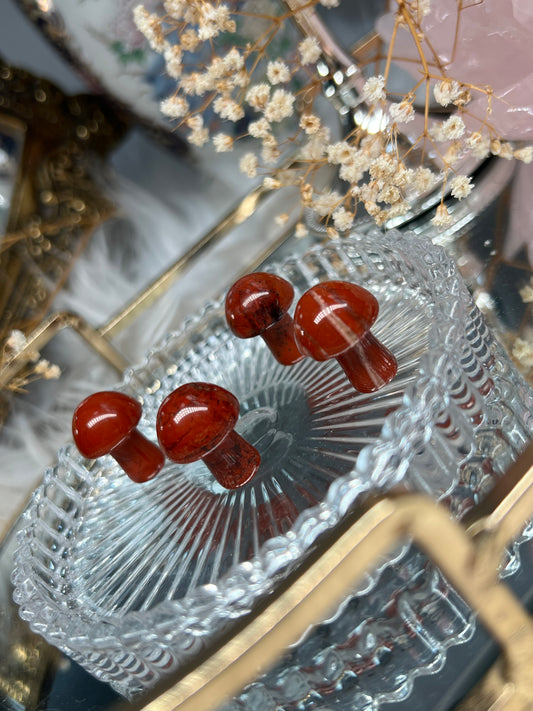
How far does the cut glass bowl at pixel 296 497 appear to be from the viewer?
0.83ft

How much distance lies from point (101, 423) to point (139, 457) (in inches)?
1.8

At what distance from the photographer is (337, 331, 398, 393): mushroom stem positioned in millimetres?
334

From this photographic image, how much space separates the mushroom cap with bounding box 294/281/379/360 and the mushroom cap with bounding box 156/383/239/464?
5 cm

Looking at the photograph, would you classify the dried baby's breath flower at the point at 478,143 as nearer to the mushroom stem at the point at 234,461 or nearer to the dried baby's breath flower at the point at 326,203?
the dried baby's breath flower at the point at 326,203

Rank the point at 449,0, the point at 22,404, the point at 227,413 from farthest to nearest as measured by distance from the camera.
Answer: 1. the point at 22,404
2. the point at 449,0
3. the point at 227,413

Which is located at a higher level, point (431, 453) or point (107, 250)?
point (107, 250)

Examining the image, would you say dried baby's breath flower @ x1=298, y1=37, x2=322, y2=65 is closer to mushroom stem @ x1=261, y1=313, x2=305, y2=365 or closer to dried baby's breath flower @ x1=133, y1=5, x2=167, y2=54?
dried baby's breath flower @ x1=133, y1=5, x2=167, y2=54

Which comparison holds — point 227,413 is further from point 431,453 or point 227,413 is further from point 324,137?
point 324,137

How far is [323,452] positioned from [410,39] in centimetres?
29

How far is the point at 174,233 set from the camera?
57 centimetres

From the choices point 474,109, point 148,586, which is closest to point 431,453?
point 148,586

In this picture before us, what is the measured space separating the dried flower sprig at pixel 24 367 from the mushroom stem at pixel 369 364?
28cm

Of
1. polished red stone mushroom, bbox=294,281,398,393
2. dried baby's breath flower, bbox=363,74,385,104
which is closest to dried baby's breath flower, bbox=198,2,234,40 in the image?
dried baby's breath flower, bbox=363,74,385,104

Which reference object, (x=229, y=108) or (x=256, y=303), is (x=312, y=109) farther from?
(x=256, y=303)
